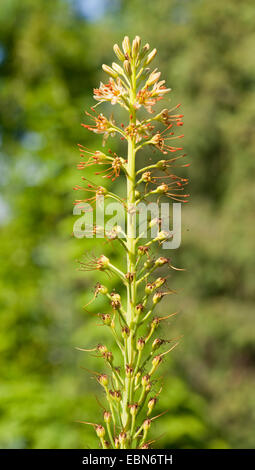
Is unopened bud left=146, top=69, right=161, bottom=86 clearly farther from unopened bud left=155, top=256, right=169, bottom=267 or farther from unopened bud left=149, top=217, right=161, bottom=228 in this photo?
unopened bud left=155, top=256, right=169, bottom=267

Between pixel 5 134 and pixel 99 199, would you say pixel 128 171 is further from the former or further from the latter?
pixel 5 134

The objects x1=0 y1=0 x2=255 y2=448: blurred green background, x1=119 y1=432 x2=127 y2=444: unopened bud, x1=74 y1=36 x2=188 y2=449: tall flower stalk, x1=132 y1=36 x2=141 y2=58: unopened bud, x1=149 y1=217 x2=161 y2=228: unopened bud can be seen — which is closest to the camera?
x1=119 y1=432 x2=127 y2=444: unopened bud

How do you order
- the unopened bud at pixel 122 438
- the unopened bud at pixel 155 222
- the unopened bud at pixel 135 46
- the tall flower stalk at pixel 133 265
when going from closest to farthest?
the unopened bud at pixel 122 438
the tall flower stalk at pixel 133 265
the unopened bud at pixel 155 222
the unopened bud at pixel 135 46

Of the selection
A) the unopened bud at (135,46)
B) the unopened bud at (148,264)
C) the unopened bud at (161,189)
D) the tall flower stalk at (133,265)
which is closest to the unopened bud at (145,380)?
the tall flower stalk at (133,265)

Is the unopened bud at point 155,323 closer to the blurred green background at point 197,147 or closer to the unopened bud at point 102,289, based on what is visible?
the unopened bud at point 102,289

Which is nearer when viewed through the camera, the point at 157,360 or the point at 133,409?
the point at 133,409

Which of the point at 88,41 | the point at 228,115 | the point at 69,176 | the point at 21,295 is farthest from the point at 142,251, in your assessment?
the point at 88,41

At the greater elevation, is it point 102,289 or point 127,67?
point 127,67

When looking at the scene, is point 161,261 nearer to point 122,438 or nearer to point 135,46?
point 122,438

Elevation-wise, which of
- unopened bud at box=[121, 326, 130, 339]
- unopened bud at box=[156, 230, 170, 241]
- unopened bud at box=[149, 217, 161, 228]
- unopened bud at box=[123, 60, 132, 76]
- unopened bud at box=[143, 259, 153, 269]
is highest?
unopened bud at box=[123, 60, 132, 76]

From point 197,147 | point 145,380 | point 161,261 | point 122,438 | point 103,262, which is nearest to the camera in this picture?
point 122,438

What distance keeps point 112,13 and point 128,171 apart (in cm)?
1682

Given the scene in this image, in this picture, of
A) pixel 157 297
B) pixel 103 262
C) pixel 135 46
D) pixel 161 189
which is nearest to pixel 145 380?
pixel 157 297

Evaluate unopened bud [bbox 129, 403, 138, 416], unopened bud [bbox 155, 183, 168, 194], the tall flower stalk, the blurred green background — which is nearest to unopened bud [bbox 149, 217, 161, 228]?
the tall flower stalk
